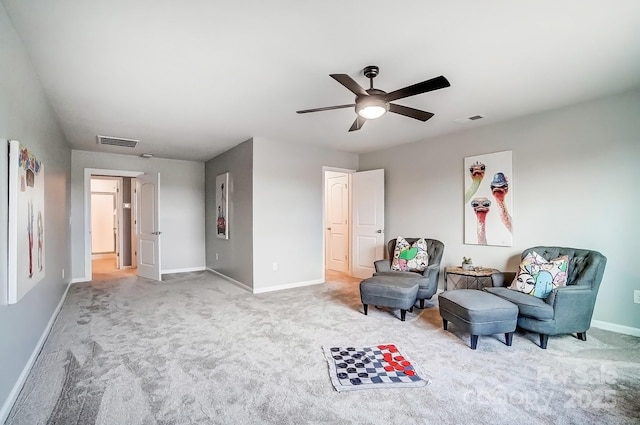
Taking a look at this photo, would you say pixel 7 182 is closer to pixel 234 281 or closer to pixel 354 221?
pixel 234 281

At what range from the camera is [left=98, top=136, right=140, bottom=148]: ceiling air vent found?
4.84m

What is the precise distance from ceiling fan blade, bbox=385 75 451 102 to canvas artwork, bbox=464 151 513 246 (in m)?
2.40

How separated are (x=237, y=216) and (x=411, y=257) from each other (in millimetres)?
2877

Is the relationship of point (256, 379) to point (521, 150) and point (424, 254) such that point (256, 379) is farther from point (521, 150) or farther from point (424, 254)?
point (521, 150)

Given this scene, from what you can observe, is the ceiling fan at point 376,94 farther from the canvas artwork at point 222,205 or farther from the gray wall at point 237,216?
the canvas artwork at point 222,205

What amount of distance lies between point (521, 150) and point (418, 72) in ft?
6.94

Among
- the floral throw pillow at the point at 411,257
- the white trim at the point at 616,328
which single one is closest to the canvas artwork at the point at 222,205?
the floral throw pillow at the point at 411,257

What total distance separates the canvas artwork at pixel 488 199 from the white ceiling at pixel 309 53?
2.25 feet

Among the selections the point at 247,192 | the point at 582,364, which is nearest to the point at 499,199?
the point at 582,364

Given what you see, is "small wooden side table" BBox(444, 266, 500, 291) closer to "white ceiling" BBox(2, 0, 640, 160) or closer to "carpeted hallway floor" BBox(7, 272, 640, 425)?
"carpeted hallway floor" BBox(7, 272, 640, 425)

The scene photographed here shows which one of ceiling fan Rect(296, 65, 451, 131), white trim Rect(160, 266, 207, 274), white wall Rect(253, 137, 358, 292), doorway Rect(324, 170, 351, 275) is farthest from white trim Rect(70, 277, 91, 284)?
ceiling fan Rect(296, 65, 451, 131)

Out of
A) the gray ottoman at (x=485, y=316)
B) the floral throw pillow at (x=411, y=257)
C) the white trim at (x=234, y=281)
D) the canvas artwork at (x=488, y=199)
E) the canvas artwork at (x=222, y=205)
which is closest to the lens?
the gray ottoman at (x=485, y=316)

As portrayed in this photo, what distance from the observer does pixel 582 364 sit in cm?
252

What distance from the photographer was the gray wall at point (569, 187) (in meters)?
3.16
